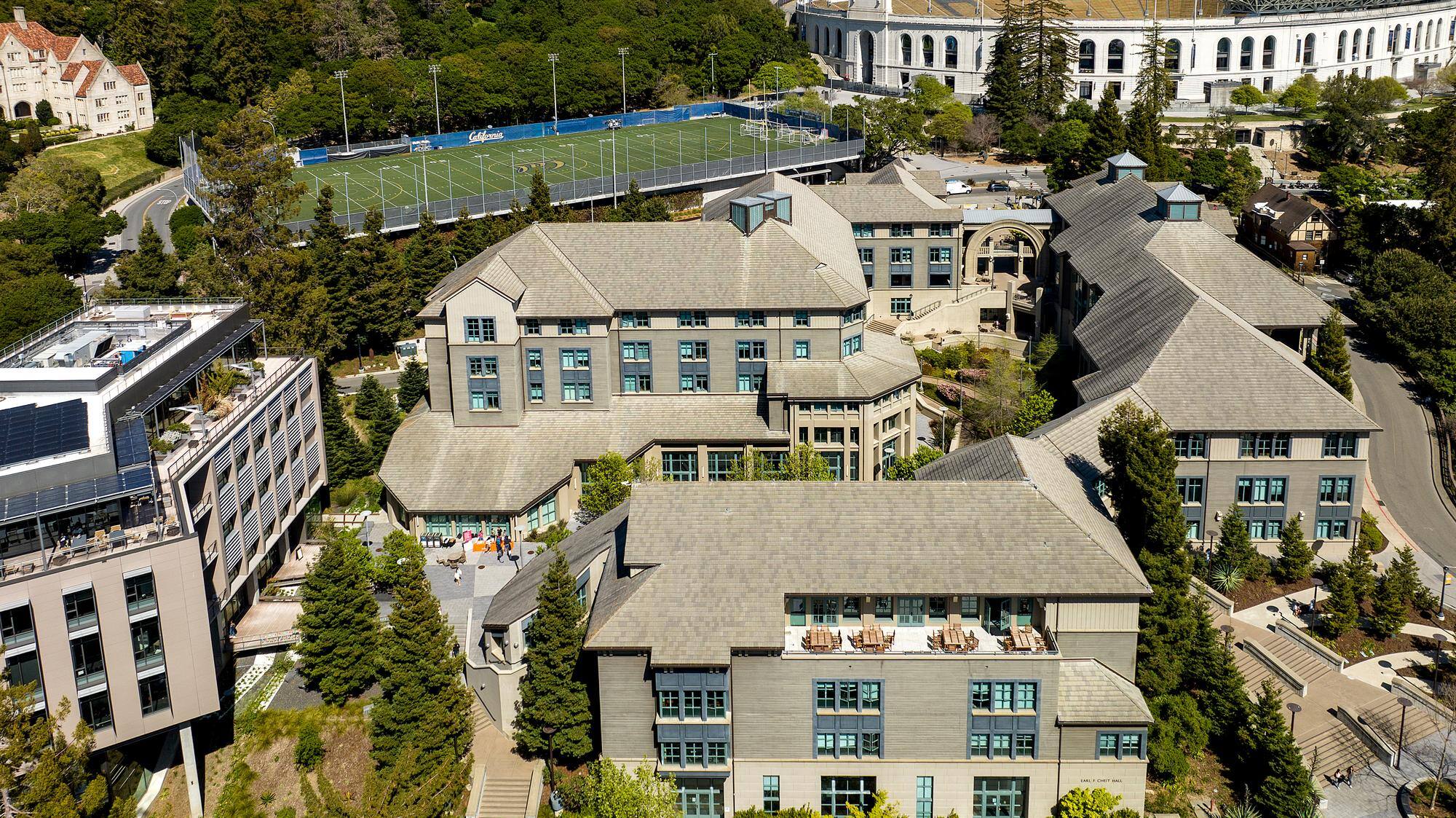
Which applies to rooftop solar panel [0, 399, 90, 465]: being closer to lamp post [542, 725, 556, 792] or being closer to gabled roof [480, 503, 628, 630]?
gabled roof [480, 503, 628, 630]

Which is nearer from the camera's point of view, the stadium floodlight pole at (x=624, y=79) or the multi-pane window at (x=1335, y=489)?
the multi-pane window at (x=1335, y=489)

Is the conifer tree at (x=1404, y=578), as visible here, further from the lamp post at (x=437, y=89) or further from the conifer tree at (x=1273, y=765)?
the lamp post at (x=437, y=89)

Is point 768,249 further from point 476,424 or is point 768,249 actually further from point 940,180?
point 940,180

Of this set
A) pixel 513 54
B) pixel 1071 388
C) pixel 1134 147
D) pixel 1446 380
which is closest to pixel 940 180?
pixel 1134 147

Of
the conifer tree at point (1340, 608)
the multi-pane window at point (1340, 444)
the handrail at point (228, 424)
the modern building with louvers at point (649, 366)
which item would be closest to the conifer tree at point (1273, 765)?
the conifer tree at point (1340, 608)

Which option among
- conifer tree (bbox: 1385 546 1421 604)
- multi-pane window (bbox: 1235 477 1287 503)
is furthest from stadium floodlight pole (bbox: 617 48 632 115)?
conifer tree (bbox: 1385 546 1421 604)

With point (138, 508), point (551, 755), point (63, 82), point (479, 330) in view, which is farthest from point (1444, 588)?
point (63, 82)

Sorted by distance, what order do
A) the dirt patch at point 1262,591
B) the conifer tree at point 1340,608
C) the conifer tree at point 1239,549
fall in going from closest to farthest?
the conifer tree at point 1340,608
the dirt patch at point 1262,591
the conifer tree at point 1239,549
